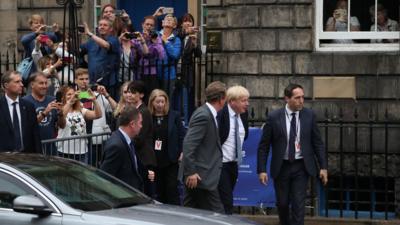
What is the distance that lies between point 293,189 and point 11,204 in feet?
13.6

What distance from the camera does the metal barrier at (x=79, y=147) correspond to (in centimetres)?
1101

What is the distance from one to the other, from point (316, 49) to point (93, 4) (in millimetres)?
4552

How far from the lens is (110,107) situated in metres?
12.3

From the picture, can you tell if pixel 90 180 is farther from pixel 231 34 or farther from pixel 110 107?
pixel 231 34

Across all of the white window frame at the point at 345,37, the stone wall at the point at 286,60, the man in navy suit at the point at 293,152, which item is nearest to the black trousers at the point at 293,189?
the man in navy suit at the point at 293,152

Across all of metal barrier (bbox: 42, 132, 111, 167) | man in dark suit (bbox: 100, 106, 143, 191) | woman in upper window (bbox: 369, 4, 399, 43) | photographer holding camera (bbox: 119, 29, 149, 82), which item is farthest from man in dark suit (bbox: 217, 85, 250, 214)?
woman in upper window (bbox: 369, 4, 399, 43)

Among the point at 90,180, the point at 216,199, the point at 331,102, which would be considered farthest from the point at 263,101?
the point at 90,180

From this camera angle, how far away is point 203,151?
9.68m

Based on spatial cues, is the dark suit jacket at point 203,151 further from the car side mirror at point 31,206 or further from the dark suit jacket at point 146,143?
the car side mirror at point 31,206

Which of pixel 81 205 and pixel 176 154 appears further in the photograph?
pixel 176 154

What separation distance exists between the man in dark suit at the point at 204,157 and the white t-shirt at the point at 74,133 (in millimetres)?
1974

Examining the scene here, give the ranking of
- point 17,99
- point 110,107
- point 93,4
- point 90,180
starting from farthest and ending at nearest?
point 93,4 < point 110,107 < point 17,99 < point 90,180

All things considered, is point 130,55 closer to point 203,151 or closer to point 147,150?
point 147,150

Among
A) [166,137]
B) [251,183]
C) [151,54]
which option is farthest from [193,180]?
[151,54]
